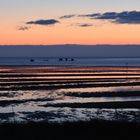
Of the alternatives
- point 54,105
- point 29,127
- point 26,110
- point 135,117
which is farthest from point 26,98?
point 29,127

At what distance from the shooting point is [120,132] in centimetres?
1617

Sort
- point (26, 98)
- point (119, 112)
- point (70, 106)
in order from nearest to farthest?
1. point (119, 112)
2. point (70, 106)
3. point (26, 98)

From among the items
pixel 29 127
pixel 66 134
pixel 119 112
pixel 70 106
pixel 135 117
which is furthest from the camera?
pixel 70 106

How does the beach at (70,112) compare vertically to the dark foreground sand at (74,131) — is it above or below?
below

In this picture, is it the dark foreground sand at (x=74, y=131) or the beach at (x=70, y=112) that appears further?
the beach at (x=70, y=112)

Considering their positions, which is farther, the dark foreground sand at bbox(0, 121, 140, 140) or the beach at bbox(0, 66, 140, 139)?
the beach at bbox(0, 66, 140, 139)

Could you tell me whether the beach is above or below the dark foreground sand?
below

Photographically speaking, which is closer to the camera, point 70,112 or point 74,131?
point 74,131

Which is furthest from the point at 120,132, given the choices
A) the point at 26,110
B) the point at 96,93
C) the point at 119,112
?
the point at 96,93

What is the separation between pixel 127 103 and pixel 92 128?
46.0ft

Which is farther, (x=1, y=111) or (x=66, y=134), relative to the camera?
(x=1, y=111)

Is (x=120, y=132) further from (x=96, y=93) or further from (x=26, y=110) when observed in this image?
(x=96, y=93)

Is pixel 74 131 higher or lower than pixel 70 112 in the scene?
higher

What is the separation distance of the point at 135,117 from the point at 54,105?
7.55 meters
